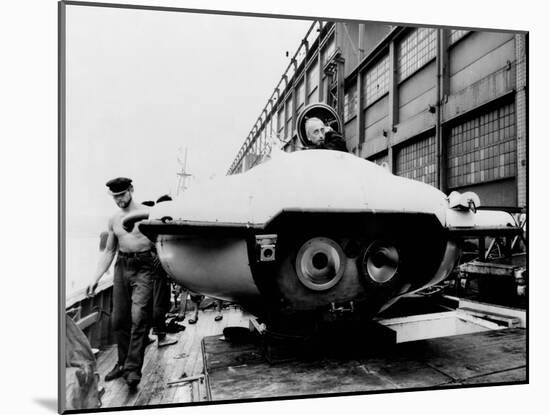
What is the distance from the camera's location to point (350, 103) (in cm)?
222

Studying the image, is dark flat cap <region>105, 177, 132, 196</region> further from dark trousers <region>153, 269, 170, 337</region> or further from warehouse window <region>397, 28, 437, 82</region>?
warehouse window <region>397, 28, 437, 82</region>

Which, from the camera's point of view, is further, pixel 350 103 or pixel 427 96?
pixel 350 103

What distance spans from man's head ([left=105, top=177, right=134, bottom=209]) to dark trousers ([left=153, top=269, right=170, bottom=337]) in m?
0.34

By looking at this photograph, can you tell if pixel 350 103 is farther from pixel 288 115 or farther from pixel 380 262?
pixel 380 262

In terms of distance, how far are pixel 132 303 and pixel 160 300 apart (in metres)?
0.12

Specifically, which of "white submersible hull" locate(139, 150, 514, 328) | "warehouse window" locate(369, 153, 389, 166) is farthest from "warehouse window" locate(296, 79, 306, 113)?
"warehouse window" locate(369, 153, 389, 166)

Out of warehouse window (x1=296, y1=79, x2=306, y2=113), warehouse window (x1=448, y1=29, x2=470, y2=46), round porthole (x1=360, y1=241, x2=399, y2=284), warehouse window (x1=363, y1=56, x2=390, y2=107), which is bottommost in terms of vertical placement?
round porthole (x1=360, y1=241, x2=399, y2=284)

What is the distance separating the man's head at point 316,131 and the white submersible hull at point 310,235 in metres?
0.17

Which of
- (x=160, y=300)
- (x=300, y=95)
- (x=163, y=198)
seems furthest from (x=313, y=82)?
(x=160, y=300)

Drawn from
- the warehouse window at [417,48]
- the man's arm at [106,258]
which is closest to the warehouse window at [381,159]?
the warehouse window at [417,48]

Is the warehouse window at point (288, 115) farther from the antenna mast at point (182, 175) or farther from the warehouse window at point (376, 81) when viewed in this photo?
the antenna mast at point (182, 175)

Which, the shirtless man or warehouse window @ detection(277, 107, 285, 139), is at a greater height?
warehouse window @ detection(277, 107, 285, 139)

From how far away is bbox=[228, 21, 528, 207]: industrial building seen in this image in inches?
→ 75.1

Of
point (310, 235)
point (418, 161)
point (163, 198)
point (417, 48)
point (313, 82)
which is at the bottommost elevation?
point (310, 235)
